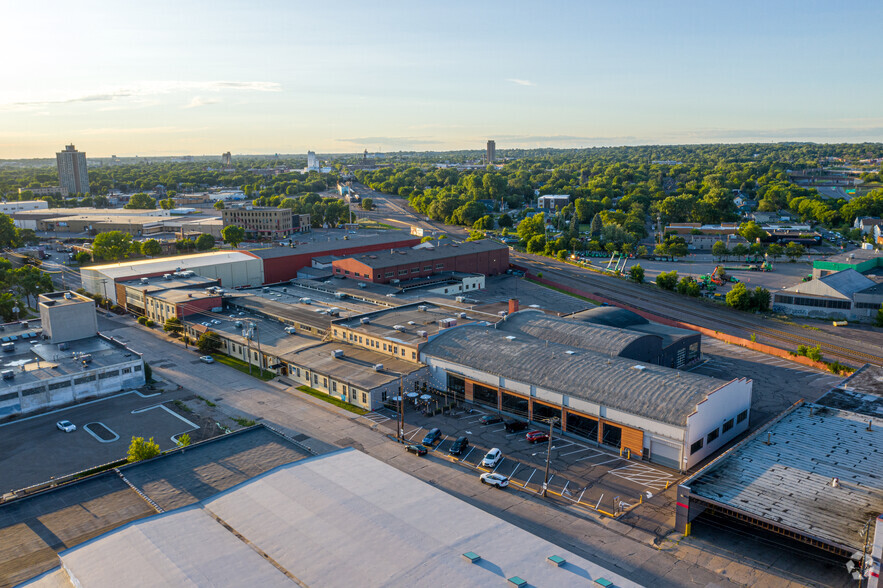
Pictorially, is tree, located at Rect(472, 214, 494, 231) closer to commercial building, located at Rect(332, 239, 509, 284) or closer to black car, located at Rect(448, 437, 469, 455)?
commercial building, located at Rect(332, 239, 509, 284)

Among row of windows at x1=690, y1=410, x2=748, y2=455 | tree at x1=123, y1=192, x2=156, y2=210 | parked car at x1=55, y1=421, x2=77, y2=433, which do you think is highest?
tree at x1=123, y1=192, x2=156, y2=210

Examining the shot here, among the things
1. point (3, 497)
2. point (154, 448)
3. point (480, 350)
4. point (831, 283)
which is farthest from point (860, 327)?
point (3, 497)

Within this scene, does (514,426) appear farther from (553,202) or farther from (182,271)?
(553,202)

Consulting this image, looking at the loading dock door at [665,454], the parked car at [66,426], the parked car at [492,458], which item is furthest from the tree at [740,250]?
the parked car at [66,426]

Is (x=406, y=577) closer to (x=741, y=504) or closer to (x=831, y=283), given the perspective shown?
(x=741, y=504)

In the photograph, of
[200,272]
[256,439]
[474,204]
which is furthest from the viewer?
[474,204]

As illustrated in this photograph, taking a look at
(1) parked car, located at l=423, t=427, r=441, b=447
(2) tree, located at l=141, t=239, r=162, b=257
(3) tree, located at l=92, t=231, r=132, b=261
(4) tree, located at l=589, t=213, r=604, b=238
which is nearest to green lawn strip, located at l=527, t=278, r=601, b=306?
(4) tree, located at l=589, t=213, r=604, b=238
